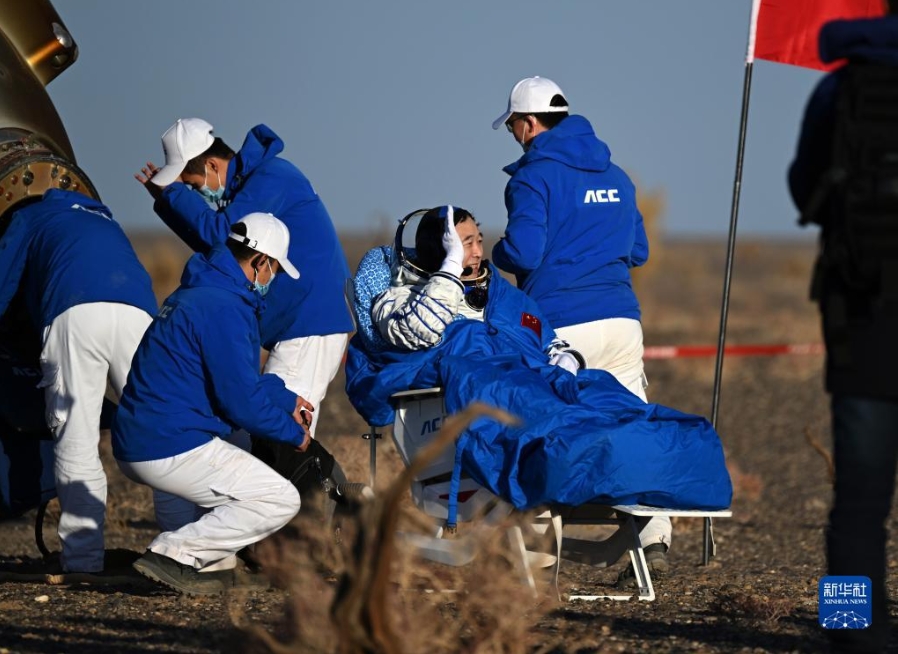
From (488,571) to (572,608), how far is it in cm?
186

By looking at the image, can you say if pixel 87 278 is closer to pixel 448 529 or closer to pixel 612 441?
pixel 448 529


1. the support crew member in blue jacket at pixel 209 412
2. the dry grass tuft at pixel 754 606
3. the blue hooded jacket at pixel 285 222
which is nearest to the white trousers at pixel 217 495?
the support crew member in blue jacket at pixel 209 412

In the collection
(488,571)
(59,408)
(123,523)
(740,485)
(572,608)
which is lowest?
(740,485)

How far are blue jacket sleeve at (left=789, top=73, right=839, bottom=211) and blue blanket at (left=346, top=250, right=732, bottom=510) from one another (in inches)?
67.0

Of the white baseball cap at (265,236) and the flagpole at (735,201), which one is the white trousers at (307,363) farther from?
the flagpole at (735,201)

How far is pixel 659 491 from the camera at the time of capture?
20.5 feet

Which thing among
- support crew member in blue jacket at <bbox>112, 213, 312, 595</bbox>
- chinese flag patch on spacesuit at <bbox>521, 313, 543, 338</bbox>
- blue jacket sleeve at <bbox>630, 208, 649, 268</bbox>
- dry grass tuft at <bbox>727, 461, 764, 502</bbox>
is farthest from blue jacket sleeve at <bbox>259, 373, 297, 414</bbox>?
dry grass tuft at <bbox>727, 461, 764, 502</bbox>

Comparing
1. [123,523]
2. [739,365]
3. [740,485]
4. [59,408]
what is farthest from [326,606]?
[739,365]

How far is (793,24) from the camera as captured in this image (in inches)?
331

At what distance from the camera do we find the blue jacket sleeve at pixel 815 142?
4.66 m

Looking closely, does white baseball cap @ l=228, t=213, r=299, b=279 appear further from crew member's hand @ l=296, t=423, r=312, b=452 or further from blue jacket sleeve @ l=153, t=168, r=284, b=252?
blue jacket sleeve @ l=153, t=168, r=284, b=252

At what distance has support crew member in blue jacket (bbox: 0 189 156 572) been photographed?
23.7 ft

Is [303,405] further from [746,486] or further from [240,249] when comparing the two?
[746,486]

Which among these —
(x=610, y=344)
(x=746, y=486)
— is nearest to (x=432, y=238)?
(x=610, y=344)
